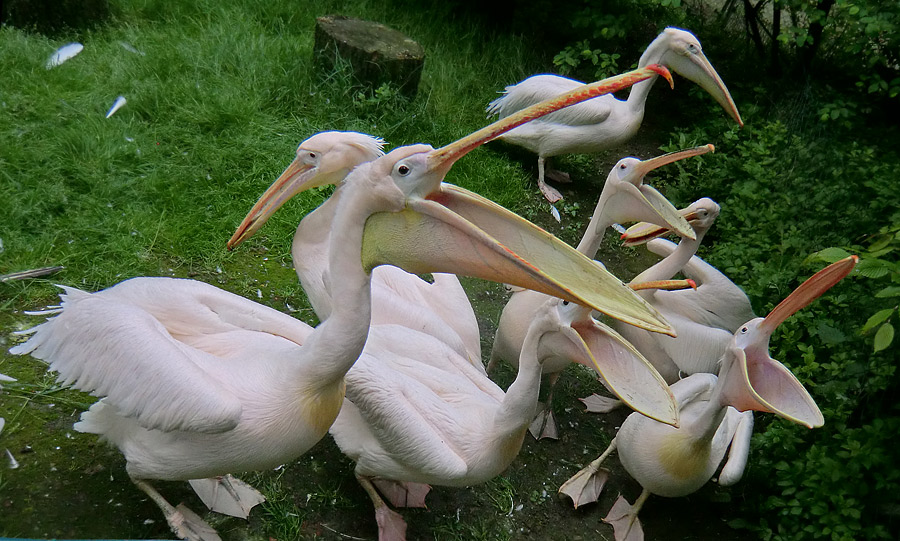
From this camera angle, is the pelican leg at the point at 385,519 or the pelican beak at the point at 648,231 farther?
the pelican beak at the point at 648,231

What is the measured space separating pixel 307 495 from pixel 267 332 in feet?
2.19

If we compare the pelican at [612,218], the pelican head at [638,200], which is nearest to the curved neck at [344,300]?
the pelican at [612,218]

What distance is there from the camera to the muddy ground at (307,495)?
8.41 feet

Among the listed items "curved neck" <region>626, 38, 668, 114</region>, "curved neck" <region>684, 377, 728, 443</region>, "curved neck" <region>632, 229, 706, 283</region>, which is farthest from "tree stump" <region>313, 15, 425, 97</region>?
"curved neck" <region>684, 377, 728, 443</region>

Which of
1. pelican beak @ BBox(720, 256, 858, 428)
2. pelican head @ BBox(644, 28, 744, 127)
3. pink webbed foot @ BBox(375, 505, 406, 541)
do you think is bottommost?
pink webbed foot @ BBox(375, 505, 406, 541)

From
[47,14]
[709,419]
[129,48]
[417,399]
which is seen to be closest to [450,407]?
[417,399]

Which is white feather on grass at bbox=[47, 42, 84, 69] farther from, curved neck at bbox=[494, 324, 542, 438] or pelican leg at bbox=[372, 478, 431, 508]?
curved neck at bbox=[494, 324, 542, 438]

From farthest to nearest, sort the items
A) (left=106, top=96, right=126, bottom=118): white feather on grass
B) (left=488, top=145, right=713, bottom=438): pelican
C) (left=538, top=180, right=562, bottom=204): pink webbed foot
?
(left=538, top=180, right=562, bottom=204): pink webbed foot
(left=106, top=96, right=126, bottom=118): white feather on grass
(left=488, top=145, right=713, bottom=438): pelican

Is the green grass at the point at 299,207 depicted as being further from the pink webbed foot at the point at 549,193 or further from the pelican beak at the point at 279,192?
the pelican beak at the point at 279,192

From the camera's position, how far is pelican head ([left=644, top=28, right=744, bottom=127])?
14.5 ft

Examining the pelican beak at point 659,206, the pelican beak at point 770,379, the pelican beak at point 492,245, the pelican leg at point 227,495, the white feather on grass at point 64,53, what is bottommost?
the pelican leg at point 227,495

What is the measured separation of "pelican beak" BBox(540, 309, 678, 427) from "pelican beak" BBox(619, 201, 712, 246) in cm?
113

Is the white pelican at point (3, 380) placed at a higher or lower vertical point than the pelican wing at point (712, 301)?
lower

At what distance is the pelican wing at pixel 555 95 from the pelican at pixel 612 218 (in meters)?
1.27
